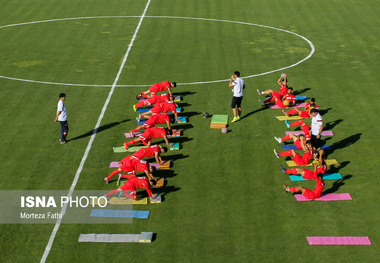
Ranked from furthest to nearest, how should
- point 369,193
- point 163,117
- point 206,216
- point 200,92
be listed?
1. point 200,92
2. point 163,117
3. point 369,193
4. point 206,216

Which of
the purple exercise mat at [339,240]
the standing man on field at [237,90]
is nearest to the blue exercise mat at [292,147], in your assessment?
the standing man on field at [237,90]

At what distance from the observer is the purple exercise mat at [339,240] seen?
728 inches

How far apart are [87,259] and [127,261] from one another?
1484 mm

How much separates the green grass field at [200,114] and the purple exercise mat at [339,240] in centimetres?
27

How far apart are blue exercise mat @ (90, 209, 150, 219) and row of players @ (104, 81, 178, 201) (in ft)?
3.07

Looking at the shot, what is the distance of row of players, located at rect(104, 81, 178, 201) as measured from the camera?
21188 millimetres

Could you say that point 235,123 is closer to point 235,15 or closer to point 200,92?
point 200,92

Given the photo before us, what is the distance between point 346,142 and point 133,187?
38.6ft

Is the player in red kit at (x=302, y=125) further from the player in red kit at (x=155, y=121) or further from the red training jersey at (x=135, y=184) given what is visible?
the red training jersey at (x=135, y=184)

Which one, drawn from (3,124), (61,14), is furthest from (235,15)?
(3,124)

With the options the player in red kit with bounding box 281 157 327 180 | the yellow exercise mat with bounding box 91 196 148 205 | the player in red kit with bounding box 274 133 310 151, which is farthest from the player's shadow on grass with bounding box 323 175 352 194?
the yellow exercise mat with bounding box 91 196 148 205

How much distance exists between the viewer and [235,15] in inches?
1890

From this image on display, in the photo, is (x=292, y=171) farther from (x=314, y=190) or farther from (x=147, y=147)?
(x=147, y=147)

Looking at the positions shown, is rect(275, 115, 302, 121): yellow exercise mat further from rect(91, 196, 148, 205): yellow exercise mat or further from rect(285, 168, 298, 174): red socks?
rect(91, 196, 148, 205): yellow exercise mat
